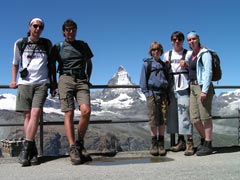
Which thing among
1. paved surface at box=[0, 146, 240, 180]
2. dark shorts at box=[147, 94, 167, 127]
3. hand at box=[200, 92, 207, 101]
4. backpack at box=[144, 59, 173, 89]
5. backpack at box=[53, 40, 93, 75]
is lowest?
paved surface at box=[0, 146, 240, 180]

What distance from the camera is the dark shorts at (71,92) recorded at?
5996mm

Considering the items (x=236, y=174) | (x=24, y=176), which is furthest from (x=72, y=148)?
(x=236, y=174)

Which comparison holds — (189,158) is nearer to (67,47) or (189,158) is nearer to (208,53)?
(208,53)

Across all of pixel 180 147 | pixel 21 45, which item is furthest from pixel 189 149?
pixel 21 45

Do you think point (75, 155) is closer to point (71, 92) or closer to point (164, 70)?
point (71, 92)

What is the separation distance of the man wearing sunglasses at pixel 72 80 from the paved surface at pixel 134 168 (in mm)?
536

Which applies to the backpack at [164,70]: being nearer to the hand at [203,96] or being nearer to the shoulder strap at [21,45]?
the hand at [203,96]

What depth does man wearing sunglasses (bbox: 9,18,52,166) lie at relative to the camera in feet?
19.3

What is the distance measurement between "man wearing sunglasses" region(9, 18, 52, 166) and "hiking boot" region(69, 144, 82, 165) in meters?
0.58

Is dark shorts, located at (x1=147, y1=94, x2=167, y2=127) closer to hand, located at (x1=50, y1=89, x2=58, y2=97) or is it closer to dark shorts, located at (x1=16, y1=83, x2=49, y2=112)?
hand, located at (x1=50, y1=89, x2=58, y2=97)

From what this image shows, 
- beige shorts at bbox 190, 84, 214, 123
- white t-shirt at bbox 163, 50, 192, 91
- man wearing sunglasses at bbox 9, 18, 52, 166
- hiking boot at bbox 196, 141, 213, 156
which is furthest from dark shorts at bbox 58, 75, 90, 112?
hiking boot at bbox 196, 141, 213, 156

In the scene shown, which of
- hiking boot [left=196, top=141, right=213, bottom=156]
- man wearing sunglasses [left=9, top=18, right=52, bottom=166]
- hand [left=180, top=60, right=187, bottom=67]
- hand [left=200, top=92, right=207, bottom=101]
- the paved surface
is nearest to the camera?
the paved surface

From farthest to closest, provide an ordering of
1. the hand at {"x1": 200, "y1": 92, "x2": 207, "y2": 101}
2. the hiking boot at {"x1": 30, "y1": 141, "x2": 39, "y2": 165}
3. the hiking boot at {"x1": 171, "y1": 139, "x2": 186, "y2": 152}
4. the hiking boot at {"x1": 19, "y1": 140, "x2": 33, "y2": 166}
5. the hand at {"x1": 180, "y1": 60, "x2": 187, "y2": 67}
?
the hiking boot at {"x1": 171, "y1": 139, "x2": 186, "y2": 152} → the hand at {"x1": 180, "y1": 60, "x2": 187, "y2": 67} → the hand at {"x1": 200, "y1": 92, "x2": 207, "y2": 101} → the hiking boot at {"x1": 30, "y1": 141, "x2": 39, "y2": 165} → the hiking boot at {"x1": 19, "y1": 140, "x2": 33, "y2": 166}

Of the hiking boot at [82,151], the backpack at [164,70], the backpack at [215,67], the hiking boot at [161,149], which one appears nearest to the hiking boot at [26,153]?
the hiking boot at [82,151]
